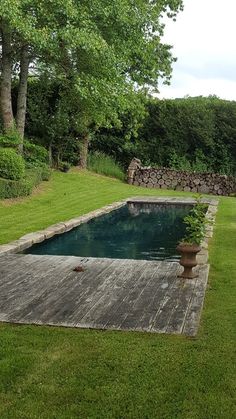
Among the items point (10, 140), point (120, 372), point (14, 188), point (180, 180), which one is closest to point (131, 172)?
point (180, 180)

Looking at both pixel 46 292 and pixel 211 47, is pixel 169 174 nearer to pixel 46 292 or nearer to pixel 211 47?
pixel 211 47

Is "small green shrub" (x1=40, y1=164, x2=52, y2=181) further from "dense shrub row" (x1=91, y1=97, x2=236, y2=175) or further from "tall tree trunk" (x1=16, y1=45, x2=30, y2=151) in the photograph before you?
"dense shrub row" (x1=91, y1=97, x2=236, y2=175)

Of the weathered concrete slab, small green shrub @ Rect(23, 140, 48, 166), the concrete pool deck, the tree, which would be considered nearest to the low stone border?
the concrete pool deck

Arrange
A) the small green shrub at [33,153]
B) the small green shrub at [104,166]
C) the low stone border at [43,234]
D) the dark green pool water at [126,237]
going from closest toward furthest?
the low stone border at [43,234], the dark green pool water at [126,237], the small green shrub at [33,153], the small green shrub at [104,166]

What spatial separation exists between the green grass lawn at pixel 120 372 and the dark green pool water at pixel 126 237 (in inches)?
148

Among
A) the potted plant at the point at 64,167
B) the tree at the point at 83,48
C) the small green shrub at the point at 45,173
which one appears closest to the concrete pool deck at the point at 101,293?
the tree at the point at 83,48

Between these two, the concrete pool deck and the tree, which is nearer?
the concrete pool deck

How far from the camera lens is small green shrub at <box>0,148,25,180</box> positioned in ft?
43.4

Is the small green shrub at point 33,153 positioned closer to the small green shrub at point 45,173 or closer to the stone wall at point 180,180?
the small green shrub at point 45,173

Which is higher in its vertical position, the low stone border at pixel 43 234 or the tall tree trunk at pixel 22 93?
the tall tree trunk at pixel 22 93

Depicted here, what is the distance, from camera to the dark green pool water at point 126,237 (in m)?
8.53

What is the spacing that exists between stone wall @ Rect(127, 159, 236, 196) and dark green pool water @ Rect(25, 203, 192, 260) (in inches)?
248

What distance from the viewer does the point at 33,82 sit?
1995cm

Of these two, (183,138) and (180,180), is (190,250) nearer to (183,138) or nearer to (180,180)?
(180,180)
